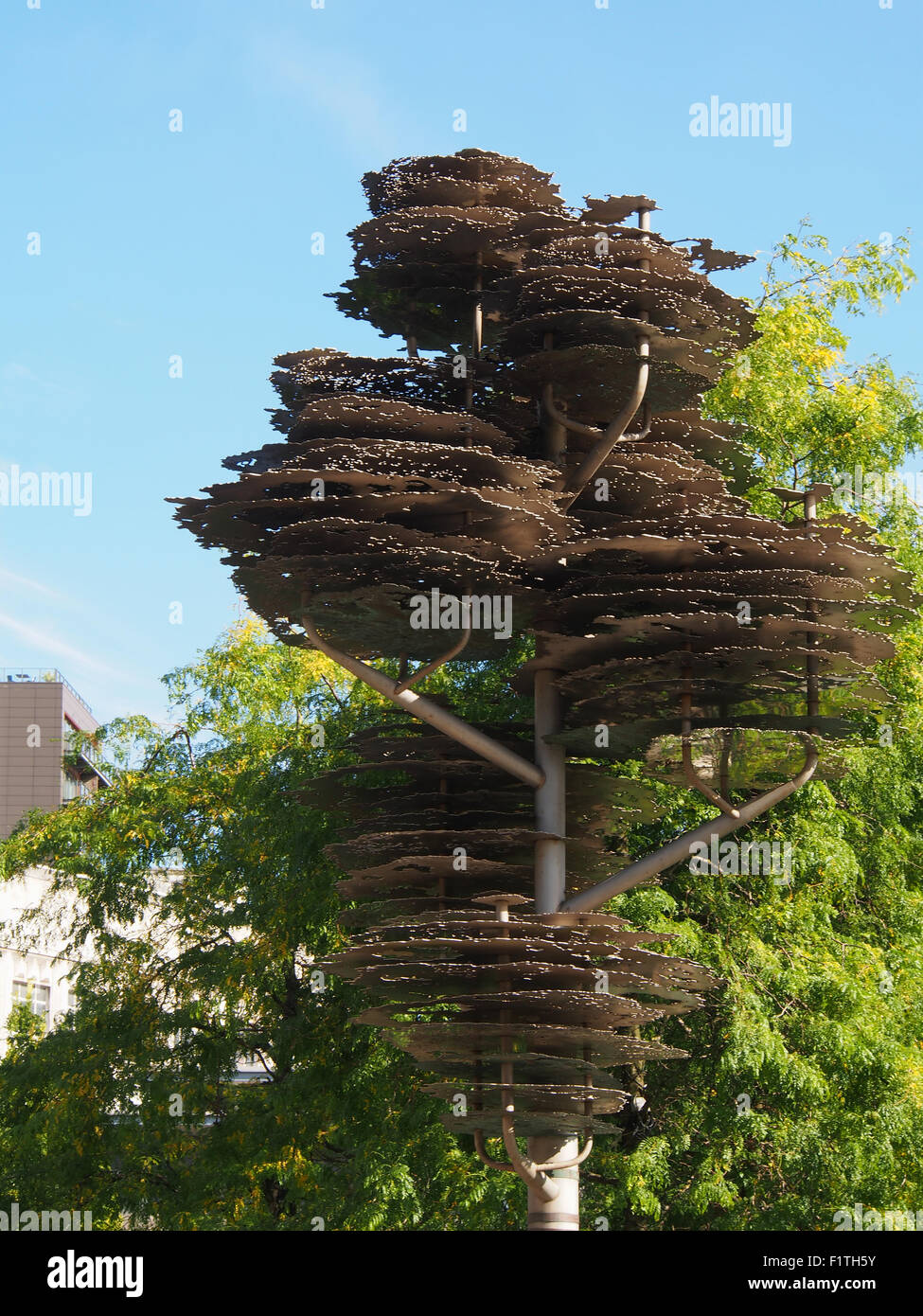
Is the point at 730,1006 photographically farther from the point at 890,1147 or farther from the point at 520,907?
the point at 520,907

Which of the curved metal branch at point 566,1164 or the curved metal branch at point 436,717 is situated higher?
the curved metal branch at point 436,717

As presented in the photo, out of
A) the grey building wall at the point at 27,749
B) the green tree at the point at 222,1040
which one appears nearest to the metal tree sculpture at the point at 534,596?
the green tree at the point at 222,1040

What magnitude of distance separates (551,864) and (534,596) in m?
1.85

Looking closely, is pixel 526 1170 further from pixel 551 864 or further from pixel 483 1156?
pixel 551 864

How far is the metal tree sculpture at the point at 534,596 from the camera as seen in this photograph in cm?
1127

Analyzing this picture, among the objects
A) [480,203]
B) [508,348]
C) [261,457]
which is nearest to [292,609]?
[261,457]

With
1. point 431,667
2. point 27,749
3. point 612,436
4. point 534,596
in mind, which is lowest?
point 431,667

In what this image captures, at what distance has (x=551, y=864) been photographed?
476 inches

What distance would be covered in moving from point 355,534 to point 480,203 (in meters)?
Result: 3.20

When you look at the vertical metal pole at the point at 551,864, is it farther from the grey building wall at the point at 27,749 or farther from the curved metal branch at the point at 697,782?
the grey building wall at the point at 27,749

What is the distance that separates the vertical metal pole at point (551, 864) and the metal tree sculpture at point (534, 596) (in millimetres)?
22

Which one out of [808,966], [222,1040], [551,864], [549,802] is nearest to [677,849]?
[551,864]

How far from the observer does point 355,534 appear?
36.9 ft
